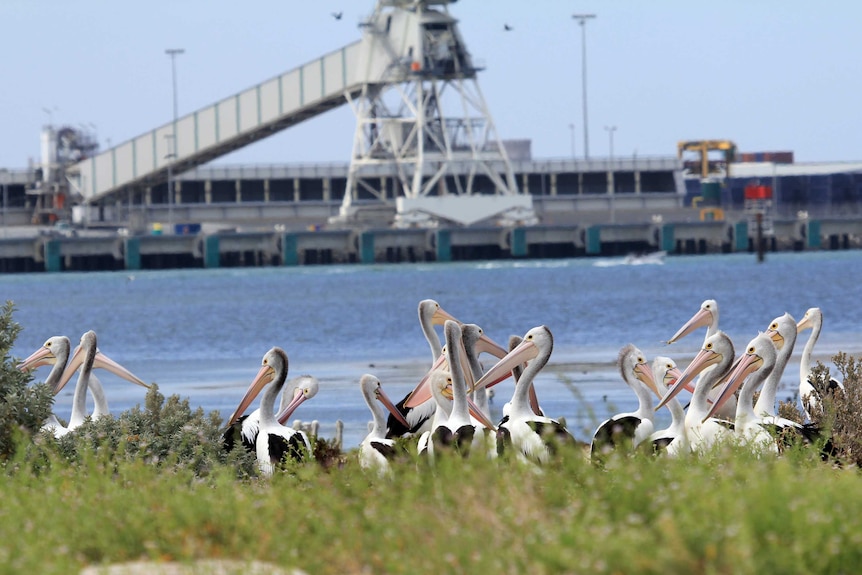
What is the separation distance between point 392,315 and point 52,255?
163 feet

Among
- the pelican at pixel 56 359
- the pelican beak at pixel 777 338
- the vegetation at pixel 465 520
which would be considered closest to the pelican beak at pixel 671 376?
the pelican beak at pixel 777 338

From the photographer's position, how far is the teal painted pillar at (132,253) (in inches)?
3966

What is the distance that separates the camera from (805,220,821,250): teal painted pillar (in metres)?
107

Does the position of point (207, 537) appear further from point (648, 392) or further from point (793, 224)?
point (793, 224)

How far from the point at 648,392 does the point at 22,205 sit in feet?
360

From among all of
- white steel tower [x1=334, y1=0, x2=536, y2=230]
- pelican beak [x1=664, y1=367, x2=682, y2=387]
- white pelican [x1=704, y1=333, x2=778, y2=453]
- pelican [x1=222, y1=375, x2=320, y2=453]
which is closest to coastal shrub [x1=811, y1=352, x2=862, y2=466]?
white pelican [x1=704, y1=333, x2=778, y2=453]

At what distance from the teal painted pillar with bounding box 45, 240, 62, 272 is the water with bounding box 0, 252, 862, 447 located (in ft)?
3.22

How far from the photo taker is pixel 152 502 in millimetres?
8547

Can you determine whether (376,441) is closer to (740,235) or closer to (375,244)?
(375,244)

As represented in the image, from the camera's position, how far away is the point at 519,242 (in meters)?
103

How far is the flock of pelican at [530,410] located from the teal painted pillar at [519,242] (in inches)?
3401

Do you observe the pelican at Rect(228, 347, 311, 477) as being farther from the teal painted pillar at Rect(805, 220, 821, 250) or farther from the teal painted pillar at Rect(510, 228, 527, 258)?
the teal painted pillar at Rect(805, 220, 821, 250)

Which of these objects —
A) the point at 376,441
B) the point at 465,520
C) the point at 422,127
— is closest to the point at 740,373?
the point at 376,441

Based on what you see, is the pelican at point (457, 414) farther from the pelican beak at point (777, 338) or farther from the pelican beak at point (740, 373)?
the pelican beak at point (777, 338)
